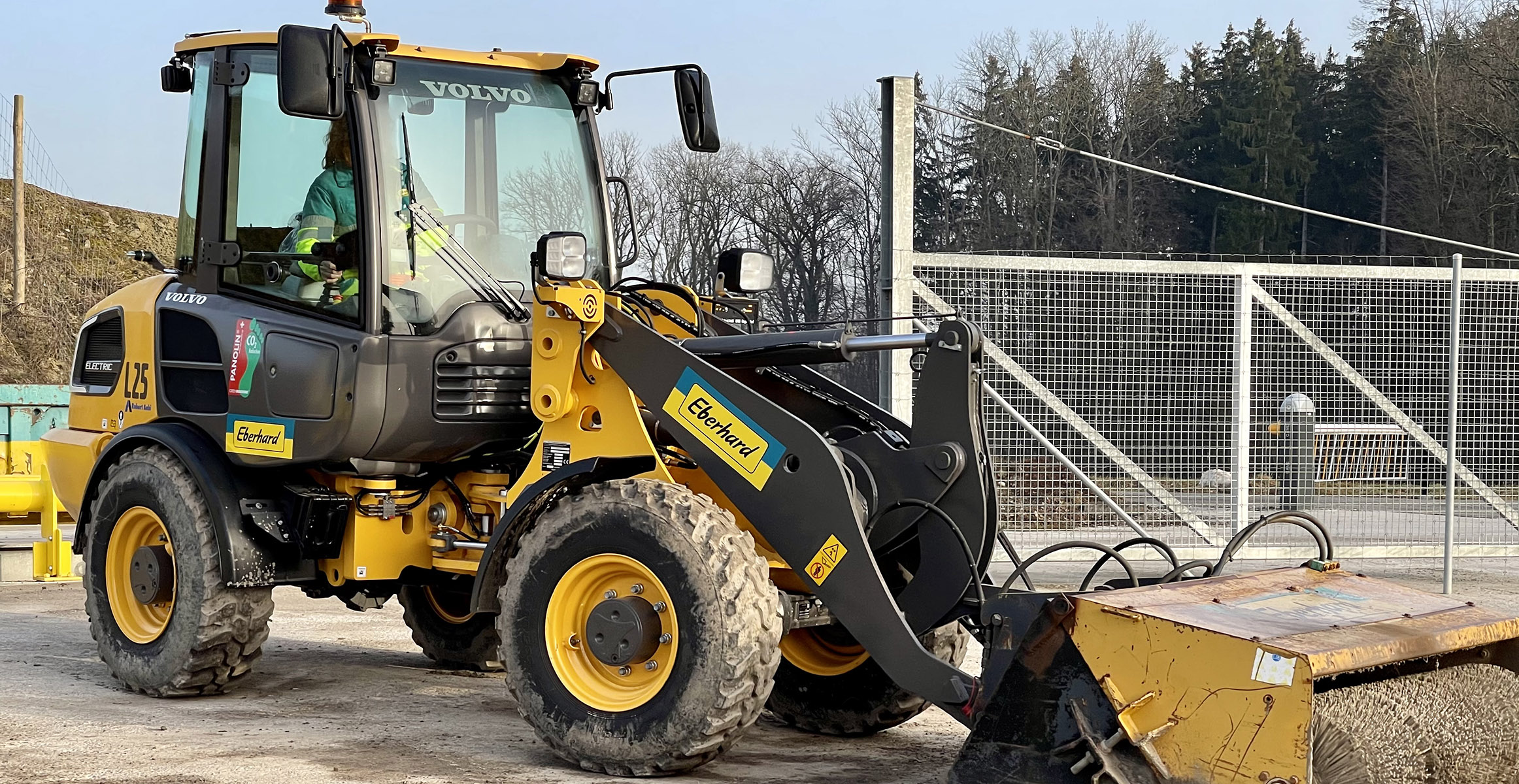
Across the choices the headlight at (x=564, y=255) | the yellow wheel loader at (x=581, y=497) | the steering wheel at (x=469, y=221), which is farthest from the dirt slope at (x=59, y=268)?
the headlight at (x=564, y=255)

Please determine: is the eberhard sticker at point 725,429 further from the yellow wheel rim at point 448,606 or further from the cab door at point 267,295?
the yellow wheel rim at point 448,606

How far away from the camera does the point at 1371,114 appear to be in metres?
50.0

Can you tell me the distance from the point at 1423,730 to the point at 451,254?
414cm

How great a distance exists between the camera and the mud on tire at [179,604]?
6629mm

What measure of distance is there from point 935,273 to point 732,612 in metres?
6.26

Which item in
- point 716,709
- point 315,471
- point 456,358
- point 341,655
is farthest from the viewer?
point 341,655

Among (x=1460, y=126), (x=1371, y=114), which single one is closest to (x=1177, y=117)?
(x=1371, y=114)

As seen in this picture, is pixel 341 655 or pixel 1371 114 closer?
pixel 341 655

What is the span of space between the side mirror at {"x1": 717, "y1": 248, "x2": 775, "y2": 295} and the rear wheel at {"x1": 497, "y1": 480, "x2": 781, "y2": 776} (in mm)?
1650

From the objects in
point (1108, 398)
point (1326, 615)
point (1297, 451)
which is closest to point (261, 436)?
point (1326, 615)

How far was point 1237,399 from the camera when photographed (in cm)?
1171

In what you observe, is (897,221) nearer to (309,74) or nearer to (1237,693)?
(309,74)

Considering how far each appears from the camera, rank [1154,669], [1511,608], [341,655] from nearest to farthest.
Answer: [1154,669]
[341,655]
[1511,608]

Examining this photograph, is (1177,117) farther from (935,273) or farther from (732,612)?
(732,612)
